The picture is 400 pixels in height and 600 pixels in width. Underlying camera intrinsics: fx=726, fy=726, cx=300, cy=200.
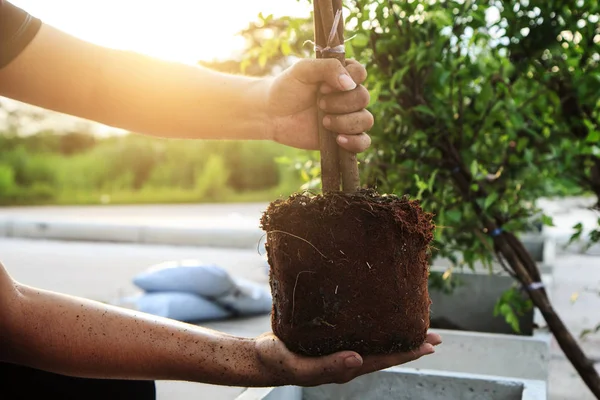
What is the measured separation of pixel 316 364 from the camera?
1410mm

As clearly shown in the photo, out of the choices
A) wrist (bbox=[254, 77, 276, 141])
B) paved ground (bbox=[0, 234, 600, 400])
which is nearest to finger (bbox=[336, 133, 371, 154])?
wrist (bbox=[254, 77, 276, 141])

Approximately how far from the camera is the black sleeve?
1804 millimetres

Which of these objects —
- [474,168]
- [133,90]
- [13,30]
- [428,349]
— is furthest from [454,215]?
[13,30]

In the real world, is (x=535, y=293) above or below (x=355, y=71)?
below

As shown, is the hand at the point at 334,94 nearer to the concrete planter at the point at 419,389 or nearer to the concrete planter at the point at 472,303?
the concrete planter at the point at 419,389

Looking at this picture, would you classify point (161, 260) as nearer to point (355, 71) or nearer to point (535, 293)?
point (535, 293)

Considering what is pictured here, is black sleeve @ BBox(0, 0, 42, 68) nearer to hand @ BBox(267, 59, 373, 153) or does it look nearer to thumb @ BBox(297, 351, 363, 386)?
hand @ BBox(267, 59, 373, 153)

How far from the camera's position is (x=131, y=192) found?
1803 centimetres

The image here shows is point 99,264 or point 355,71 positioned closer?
Result: point 355,71

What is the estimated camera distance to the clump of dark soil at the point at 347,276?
1428 millimetres

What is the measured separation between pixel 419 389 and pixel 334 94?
0.99 m

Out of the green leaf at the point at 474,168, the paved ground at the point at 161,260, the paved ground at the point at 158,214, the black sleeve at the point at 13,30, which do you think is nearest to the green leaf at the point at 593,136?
the green leaf at the point at 474,168

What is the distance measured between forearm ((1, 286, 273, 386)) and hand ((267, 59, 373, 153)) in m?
0.50

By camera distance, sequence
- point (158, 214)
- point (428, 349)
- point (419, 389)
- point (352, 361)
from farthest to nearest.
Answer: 1. point (158, 214)
2. point (419, 389)
3. point (428, 349)
4. point (352, 361)
